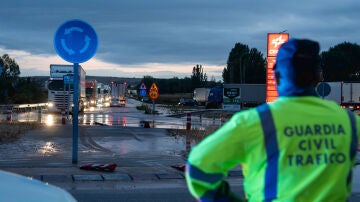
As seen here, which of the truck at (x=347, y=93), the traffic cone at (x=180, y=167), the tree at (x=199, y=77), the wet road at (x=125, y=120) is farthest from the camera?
the tree at (x=199, y=77)

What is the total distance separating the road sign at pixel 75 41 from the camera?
10977 millimetres

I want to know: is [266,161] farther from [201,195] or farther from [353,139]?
[353,139]

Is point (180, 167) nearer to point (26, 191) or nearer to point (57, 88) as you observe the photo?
point (26, 191)

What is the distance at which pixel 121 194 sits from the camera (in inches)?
345

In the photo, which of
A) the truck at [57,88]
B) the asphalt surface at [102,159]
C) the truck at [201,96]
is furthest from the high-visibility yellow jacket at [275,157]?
the truck at [201,96]

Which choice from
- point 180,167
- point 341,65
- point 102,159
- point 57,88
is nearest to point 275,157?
point 180,167

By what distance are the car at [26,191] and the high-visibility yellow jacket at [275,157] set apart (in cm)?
130

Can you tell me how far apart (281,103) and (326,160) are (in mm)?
325

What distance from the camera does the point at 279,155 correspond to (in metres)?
2.36

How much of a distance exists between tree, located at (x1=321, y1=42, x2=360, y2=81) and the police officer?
89.9 metres

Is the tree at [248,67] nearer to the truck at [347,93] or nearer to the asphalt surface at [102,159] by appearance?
the truck at [347,93]

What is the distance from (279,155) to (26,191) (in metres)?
1.77

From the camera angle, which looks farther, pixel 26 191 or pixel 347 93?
pixel 347 93

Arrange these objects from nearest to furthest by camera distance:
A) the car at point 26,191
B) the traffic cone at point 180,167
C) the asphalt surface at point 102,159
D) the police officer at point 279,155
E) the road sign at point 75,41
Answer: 1. the police officer at point 279,155
2. the car at point 26,191
3. the asphalt surface at point 102,159
4. the road sign at point 75,41
5. the traffic cone at point 180,167
